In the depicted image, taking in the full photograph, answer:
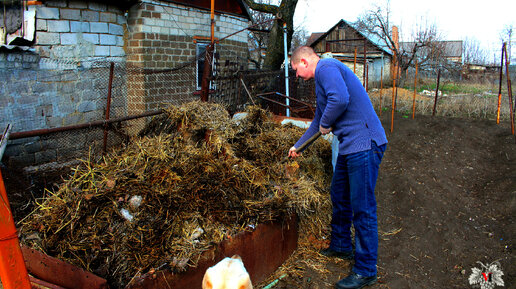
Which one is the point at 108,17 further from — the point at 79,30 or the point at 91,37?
the point at 79,30

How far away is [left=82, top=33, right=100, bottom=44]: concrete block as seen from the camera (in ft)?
23.3

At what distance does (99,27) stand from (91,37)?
0.31 metres

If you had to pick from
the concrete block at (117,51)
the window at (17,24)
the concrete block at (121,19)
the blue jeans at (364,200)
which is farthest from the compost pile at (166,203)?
the concrete block at (121,19)

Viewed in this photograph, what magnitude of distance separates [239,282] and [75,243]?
124 centimetres

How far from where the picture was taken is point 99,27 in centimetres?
736

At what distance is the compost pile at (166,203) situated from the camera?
244 centimetres

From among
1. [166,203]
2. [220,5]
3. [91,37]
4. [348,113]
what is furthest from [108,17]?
[348,113]

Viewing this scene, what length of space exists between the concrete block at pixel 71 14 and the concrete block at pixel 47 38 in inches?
16.3

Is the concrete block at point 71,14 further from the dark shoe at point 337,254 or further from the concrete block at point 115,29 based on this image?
the dark shoe at point 337,254

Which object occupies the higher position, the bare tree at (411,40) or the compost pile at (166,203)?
the bare tree at (411,40)

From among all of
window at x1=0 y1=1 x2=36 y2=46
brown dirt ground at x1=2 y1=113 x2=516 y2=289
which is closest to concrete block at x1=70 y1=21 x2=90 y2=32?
window at x1=0 y1=1 x2=36 y2=46

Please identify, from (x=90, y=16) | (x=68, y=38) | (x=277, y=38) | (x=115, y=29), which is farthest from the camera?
(x=277, y=38)

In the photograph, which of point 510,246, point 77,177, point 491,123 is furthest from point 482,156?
point 77,177

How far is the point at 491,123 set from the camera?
8492 millimetres
